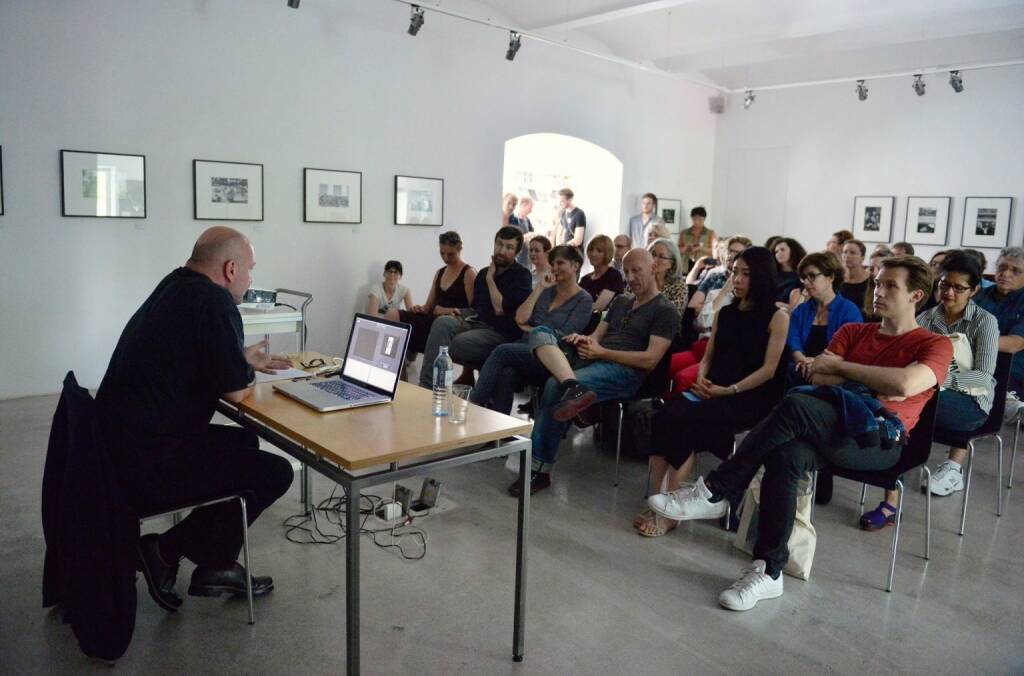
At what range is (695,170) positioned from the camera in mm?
10195

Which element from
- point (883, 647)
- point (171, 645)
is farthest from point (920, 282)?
point (171, 645)

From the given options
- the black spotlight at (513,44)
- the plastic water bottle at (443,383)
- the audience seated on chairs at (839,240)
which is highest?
the black spotlight at (513,44)

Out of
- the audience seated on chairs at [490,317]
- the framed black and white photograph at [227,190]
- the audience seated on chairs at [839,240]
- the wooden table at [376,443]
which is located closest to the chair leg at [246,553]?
the wooden table at [376,443]

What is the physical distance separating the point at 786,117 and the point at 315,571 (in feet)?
29.0

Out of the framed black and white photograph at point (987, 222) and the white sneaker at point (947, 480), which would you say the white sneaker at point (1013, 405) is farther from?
the framed black and white photograph at point (987, 222)

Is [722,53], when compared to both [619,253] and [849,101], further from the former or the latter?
[619,253]

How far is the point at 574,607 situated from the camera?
2686 millimetres

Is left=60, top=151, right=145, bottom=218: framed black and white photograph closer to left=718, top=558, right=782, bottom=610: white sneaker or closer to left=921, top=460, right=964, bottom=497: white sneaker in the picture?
left=718, top=558, right=782, bottom=610: white sneaker

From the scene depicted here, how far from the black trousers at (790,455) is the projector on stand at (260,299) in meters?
3.16

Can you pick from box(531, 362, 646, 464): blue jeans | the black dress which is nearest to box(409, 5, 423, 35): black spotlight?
the black dress

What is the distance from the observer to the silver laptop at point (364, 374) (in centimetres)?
260

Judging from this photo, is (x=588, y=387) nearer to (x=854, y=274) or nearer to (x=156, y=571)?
(x=156, y=571)

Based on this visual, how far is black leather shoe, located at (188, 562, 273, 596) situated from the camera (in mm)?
2590

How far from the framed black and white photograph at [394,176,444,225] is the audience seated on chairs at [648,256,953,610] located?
16.2 feet
